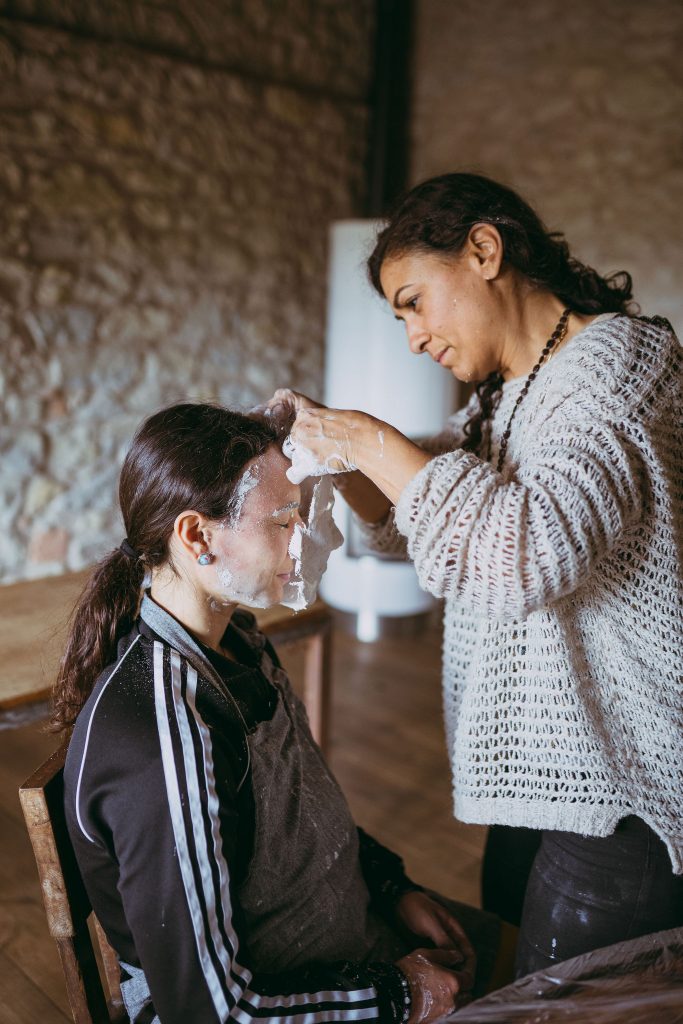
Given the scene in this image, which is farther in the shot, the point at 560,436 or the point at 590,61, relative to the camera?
the point at 590,61

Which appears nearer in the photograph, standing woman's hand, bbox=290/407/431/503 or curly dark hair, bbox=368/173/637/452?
standing woman's hand, bbox=290/407/431/503

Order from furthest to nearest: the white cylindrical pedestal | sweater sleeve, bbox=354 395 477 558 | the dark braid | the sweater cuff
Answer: the white cylindrical pedestal → sweater sleeve, bbox=354 395 477 558 → the dark braid → the sweater cuff

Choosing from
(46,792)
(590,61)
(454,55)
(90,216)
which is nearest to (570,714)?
(46,792)

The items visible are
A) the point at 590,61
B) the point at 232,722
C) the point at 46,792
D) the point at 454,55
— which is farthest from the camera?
the point at 454,55

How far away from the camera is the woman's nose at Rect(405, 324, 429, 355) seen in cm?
131

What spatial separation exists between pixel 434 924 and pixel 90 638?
2.30 ft

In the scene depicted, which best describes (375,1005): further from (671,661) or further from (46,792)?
(671,661)

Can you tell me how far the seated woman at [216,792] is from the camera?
0.92 meters

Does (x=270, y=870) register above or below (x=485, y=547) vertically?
below

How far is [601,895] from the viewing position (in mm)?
1120

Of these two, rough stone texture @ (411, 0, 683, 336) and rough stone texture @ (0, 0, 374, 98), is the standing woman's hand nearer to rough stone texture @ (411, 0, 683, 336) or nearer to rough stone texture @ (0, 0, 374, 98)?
rough stone texture @ (411, 0, 683, 336)

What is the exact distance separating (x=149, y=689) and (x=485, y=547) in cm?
46

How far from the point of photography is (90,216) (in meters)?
3.46

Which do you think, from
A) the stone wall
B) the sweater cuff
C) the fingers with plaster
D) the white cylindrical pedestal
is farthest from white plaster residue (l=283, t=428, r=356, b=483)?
the stone wall
